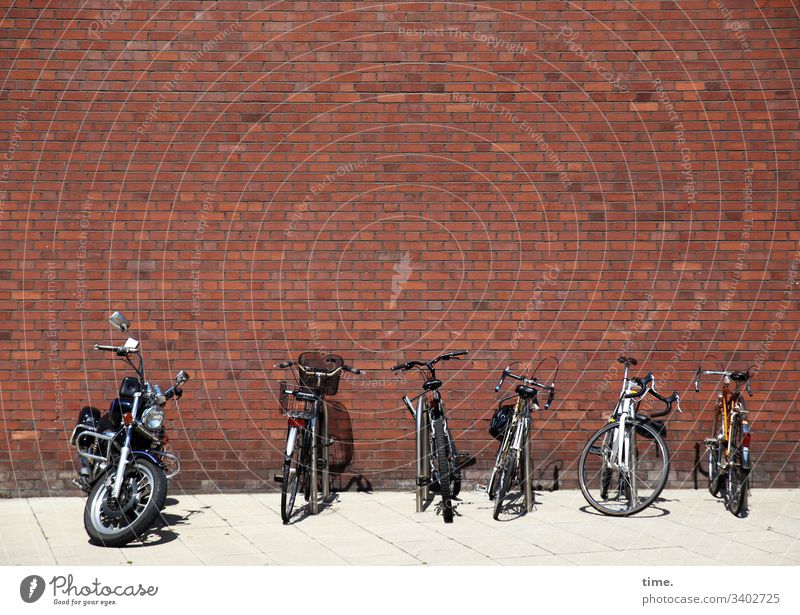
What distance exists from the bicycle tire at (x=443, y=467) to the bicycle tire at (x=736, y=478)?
2.22 meters

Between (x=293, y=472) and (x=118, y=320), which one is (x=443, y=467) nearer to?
(x=293, y=472)

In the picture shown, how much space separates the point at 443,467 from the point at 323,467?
1.12 meters

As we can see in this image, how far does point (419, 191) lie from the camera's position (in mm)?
8586

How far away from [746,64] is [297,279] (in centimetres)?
434

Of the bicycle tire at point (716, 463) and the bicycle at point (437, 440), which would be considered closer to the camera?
the bicycle at point (437, 440)

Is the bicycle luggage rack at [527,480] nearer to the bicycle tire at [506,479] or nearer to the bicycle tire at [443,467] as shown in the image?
the bicycle tire at [506,479]

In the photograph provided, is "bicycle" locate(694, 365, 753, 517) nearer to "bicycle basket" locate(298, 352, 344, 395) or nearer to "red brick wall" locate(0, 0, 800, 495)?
"red brick wall" locate(0, 0, 800, 495)

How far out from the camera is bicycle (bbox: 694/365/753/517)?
301 inches

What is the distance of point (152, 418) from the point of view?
7145 millimetres

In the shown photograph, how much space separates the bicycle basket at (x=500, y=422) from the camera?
811 cm

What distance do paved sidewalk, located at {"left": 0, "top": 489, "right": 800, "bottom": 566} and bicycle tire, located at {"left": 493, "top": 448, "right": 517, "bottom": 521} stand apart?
0.12 m

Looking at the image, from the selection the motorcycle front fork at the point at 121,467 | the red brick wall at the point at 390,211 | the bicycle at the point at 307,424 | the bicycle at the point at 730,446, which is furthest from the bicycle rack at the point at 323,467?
the bicycle at the point at 730,446

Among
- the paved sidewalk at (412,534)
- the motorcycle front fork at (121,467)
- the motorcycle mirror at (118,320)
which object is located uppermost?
the motorcycle mirror at (118,320)
